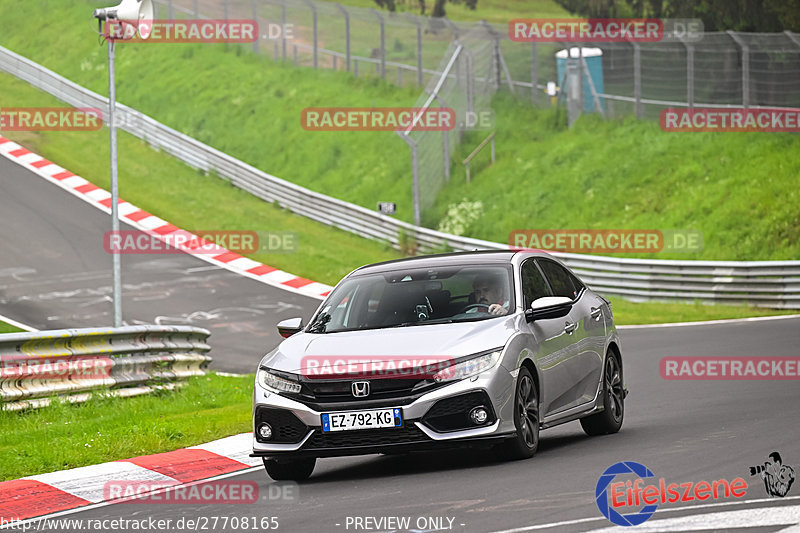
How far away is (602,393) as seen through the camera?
11.3m

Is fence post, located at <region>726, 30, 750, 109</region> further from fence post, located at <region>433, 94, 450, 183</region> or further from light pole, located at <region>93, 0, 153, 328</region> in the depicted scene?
light pole, located at <region>93, 0, 153, 328</region>

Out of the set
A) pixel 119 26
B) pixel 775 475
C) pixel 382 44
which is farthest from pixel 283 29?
pixel 775 475

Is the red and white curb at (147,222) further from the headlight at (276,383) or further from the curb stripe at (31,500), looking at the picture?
the headlight at (276,383)

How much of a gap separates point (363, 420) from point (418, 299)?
4.65 ft

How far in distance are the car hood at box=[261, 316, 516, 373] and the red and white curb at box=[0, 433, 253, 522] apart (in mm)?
1268

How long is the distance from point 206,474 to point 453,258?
103 inches

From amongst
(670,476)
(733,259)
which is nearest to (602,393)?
(670,476)

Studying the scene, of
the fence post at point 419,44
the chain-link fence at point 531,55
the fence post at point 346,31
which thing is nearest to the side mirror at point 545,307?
the chain-link fence at point 531,55

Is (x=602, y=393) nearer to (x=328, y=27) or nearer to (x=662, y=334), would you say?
(x=662, y=334)

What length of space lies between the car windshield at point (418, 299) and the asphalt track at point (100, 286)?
33.3 feet

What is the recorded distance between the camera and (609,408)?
1137cm

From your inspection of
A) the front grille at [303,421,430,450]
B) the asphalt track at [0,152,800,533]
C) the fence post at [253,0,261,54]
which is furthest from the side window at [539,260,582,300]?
the fence post at [253,0,261,54]

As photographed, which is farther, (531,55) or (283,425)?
(531,55)

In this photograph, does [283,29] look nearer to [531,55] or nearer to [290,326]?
[531,55]
